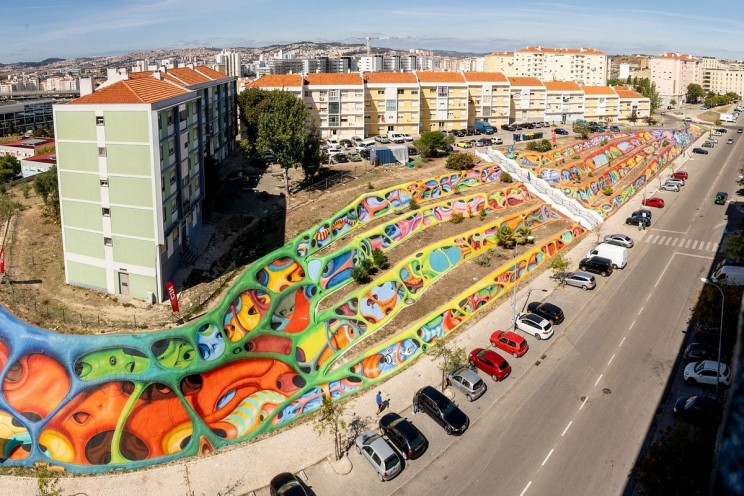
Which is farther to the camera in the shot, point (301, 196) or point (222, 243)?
point (301, 196)

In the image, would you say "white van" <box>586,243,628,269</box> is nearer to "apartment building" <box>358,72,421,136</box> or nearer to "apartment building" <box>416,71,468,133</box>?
"apartment building" <box>358,72,421,136</box>

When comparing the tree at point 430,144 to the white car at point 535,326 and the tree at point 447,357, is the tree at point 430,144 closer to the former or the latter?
the white car at point 535,326

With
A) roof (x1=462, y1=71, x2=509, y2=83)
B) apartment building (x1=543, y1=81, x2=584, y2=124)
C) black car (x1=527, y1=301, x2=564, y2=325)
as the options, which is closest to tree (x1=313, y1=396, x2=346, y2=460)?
black car (x1=527, y1=301, x2=564, y2=325)

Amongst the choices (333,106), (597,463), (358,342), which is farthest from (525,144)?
(597,463)

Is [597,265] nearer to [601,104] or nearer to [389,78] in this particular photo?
[389,78]

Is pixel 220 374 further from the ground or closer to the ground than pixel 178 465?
further from the ground

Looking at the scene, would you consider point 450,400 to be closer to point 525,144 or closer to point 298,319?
point 298,319
